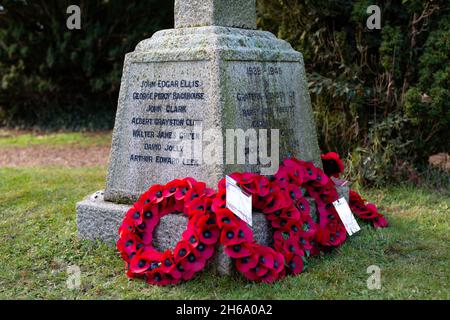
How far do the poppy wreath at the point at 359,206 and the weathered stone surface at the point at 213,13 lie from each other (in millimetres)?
1372

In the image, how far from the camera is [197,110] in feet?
13.0

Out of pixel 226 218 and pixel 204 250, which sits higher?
pixel 226 218

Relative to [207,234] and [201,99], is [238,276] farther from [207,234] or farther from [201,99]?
[201,99]

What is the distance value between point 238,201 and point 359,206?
1.68m

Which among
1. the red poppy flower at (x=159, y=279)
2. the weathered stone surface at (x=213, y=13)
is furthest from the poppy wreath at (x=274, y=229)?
the weathered stone surface at (x=213, y=13)

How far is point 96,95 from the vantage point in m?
11.6

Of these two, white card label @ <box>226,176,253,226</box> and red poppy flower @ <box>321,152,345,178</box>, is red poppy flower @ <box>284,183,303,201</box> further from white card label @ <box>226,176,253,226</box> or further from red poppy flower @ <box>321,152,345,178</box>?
red poppy flower @ <box>321,152,345,178</box>

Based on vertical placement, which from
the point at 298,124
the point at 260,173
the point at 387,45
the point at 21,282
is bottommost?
the point at 21,282

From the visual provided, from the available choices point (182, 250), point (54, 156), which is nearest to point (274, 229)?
point (182, 250)

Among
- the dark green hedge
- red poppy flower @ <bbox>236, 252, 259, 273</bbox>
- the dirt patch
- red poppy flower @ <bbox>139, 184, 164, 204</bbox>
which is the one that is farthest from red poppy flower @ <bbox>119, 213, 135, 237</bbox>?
the dirt patch

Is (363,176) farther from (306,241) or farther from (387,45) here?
(306,241)

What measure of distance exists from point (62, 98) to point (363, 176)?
750 centimetres
